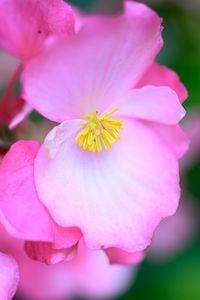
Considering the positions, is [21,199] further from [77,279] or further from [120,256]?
[77,279]

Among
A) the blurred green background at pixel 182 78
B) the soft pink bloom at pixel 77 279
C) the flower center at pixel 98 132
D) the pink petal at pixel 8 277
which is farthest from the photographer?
the blurred green background at pixel 182 78

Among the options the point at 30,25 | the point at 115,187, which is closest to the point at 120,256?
the point at 115,187

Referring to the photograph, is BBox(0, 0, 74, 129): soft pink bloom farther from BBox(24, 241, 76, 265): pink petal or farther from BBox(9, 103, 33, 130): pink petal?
BBox(24, 241, 76, 265): pink petal

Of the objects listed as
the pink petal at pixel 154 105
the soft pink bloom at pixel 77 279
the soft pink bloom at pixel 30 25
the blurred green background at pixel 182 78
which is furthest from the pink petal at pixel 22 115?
the blurred green background at pixel 182 78

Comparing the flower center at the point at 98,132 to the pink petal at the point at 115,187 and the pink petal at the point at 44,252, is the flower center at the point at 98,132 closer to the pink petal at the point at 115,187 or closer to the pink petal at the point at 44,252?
the pink petal at the point at 115,187

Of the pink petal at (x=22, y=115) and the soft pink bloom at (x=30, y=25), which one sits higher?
the soft pink bloom at (x=30, y=25)

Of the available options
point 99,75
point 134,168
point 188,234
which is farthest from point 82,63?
point 188,234

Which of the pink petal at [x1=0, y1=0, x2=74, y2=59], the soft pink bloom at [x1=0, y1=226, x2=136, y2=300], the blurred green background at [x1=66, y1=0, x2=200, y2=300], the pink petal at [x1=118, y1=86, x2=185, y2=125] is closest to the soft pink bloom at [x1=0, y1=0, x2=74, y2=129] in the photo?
the pink petal at [x1=0, y1=0, x2=74, y2=59]
